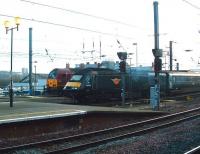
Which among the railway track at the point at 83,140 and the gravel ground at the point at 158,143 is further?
the railway track at the point at 83,140

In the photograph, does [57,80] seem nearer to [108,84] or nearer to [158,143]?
[108,84]

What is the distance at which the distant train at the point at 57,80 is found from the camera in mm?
43969

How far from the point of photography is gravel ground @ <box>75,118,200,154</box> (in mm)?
13009

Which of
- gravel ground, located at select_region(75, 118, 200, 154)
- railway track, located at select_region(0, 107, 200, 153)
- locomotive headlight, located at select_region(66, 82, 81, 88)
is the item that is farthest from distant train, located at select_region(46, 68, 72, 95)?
gravel ground, located at select_region(75, 118, 200, 154)

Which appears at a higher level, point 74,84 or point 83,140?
point 74,84

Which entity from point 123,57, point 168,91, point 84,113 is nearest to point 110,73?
point 123,57

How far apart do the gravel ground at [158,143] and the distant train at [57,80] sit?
26141mm

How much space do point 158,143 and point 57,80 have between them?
3016cm

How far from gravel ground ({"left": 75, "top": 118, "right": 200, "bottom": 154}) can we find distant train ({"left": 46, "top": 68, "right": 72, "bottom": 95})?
26.1 m

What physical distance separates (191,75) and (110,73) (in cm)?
1956

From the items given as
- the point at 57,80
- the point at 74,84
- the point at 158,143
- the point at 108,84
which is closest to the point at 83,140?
the point at 158,143

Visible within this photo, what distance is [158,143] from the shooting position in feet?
47.6

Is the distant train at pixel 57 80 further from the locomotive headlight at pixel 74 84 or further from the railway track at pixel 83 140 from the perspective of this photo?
the railway track at pixel 83 140

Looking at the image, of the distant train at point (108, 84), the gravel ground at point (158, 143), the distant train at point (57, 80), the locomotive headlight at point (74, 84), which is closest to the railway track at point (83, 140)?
the gravel ground at point (158, 143)
